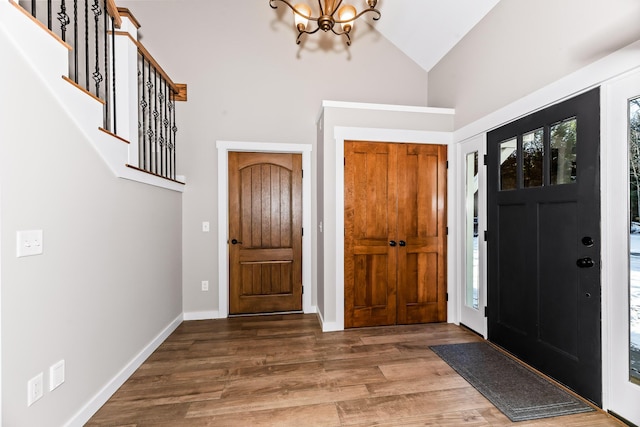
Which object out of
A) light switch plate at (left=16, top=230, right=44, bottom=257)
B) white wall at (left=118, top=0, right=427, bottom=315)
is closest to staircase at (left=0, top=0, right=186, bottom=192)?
white wall at (left=118, top=0, right=427, bottom=315)

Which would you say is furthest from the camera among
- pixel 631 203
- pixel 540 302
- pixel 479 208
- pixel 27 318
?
pixel 479 208

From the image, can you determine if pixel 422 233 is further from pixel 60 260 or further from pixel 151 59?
pixel 151 59

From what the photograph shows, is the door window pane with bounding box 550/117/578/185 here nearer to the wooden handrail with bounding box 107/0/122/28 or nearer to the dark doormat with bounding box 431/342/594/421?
the dark doormat with bounding box 431/342/594/421

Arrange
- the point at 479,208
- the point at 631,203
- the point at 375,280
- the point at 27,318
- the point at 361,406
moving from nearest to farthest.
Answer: the point at 27,318 → the point at 631,203 → the point at 361,406 → the point at 479,208 → the point at 375,280

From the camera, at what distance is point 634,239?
173cm

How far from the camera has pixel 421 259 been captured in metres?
3.34

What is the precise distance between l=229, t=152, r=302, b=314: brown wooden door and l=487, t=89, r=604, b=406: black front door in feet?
7.28

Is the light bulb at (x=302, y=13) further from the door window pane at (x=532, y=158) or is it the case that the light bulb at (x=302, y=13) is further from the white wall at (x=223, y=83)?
the door window pane at (x=532, y=158)

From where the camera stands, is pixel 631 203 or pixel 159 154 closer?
pixel 631 203

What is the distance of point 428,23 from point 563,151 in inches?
86.4

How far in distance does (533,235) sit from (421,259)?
1.17m

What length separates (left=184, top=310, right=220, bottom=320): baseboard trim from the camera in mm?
3549

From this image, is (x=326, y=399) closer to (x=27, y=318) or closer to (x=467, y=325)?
(x=27, y=318)

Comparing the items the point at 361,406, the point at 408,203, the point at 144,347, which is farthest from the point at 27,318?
the point at 408,203
